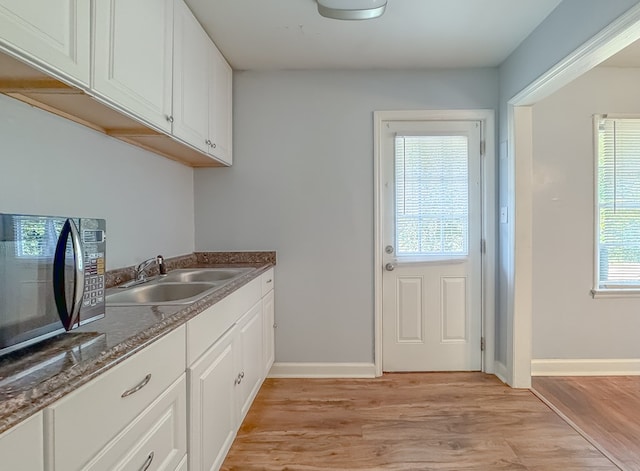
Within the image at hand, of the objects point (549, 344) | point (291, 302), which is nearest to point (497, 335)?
point (549, 344)

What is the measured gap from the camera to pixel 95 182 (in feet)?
5.65

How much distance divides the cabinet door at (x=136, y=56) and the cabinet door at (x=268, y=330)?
1373mm

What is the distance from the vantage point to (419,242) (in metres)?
2.90

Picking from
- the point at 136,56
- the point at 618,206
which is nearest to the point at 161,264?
the point at 136,56

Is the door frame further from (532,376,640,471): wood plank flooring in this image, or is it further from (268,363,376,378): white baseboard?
(532,376,640,471): wood plank flooring

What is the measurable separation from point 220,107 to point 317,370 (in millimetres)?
2101

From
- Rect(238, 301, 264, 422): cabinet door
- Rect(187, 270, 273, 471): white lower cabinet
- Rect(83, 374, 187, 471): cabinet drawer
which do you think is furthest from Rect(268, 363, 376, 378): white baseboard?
Rect(83, 374, 187, 471): cabinet drawer

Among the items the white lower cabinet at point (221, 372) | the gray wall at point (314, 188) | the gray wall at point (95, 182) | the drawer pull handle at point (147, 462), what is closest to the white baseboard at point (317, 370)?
the gray wall at point (314, 188)

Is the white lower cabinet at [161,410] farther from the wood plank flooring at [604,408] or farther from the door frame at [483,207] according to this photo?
the wood plank flooring at [604,408]

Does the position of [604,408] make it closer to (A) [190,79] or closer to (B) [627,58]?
(B) [627,58]

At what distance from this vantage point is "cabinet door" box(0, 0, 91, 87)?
0.91m

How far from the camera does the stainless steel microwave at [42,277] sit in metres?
0.77

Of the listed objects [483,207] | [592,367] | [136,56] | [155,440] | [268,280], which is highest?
[136,56]

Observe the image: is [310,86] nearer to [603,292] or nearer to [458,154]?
[458,154]
